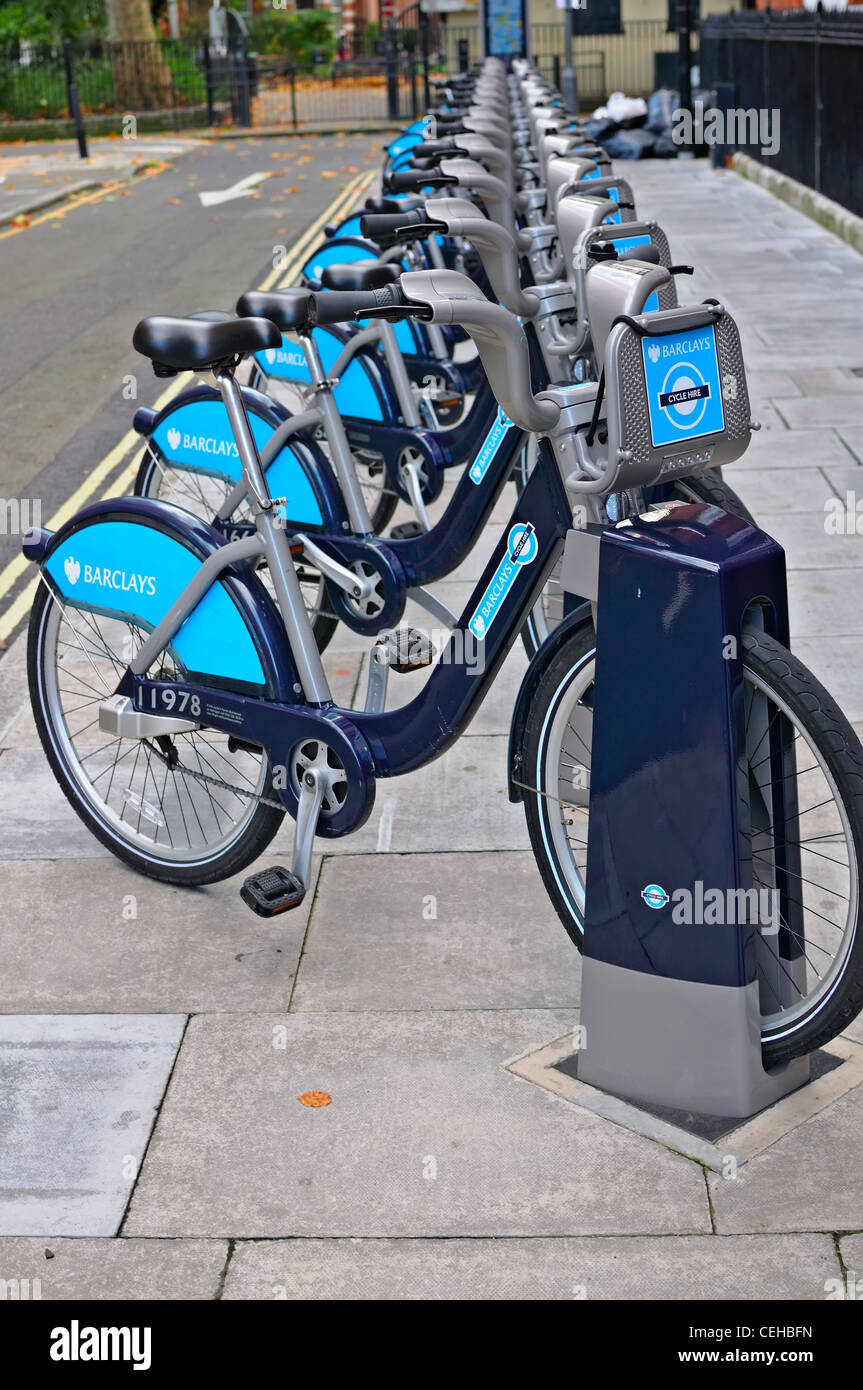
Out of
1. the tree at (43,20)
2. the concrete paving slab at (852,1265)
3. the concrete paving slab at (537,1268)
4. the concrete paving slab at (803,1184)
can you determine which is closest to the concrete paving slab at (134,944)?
the concrete paving slab at (537,1268)

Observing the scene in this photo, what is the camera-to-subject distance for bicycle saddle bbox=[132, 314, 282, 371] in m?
3.71

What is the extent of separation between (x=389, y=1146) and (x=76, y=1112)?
26.5 inches

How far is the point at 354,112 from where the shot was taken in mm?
35156

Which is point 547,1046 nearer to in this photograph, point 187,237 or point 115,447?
point 115,447

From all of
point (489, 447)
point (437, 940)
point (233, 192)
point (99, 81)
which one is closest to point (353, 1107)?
point (437, 940)

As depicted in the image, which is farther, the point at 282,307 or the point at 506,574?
the point at 282,307

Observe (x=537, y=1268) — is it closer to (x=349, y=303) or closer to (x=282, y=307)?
(x=349, y=303)

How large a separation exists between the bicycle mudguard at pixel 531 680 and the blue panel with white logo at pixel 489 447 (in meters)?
1.05

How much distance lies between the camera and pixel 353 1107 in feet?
10.7

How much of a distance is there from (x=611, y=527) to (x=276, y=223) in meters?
15.7

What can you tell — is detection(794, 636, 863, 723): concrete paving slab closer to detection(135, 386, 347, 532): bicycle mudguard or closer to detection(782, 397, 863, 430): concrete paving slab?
detection(135, 386, 347, 532): bicycle mudguard

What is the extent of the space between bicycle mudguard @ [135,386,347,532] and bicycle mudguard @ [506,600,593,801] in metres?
1.73

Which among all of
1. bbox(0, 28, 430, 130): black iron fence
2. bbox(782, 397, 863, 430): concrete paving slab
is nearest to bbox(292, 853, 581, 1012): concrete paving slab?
bbox(782, 397, 863, 430): concrete paving slab
